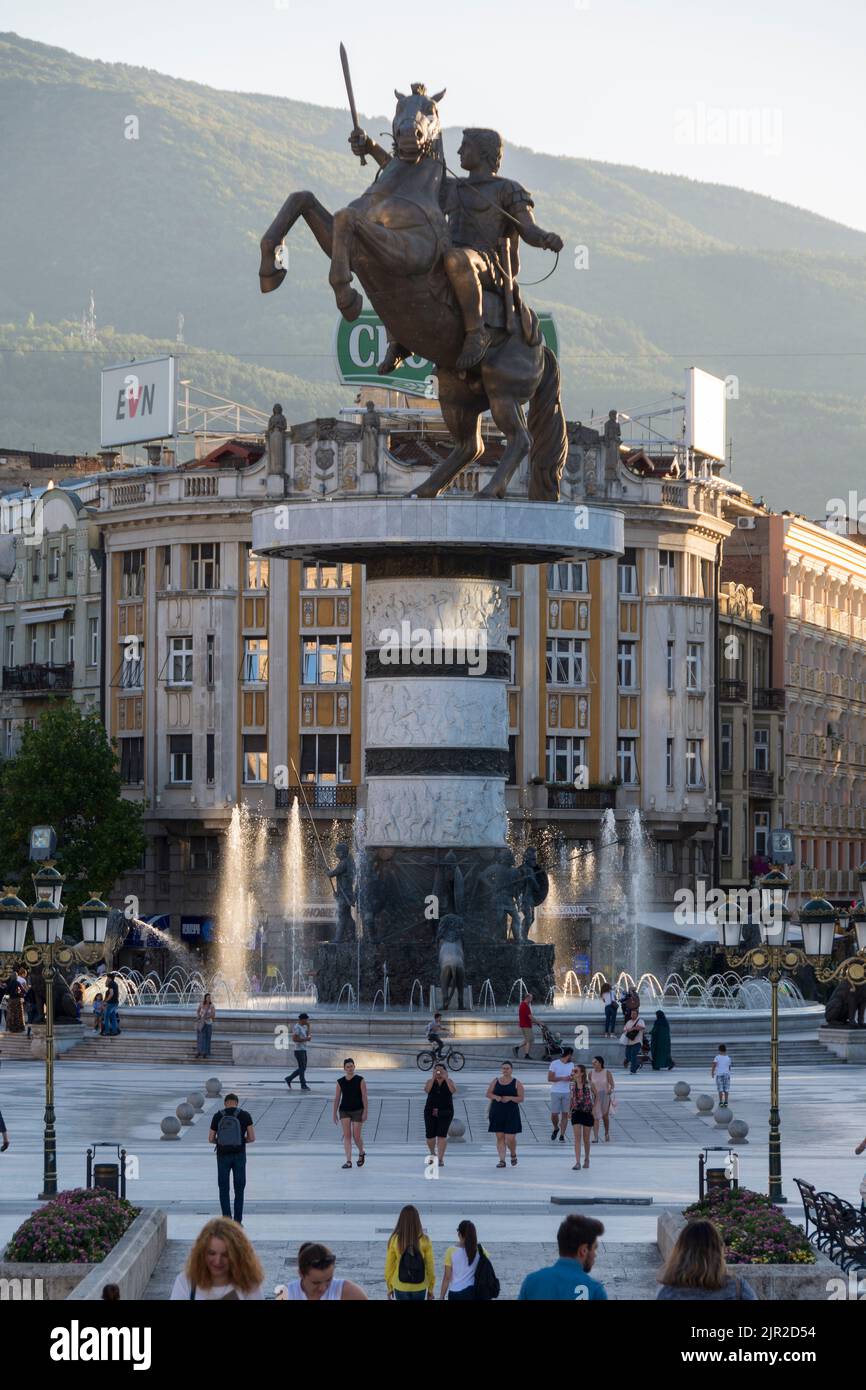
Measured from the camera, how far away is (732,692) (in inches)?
4318

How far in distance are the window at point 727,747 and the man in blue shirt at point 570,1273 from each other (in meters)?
95.5

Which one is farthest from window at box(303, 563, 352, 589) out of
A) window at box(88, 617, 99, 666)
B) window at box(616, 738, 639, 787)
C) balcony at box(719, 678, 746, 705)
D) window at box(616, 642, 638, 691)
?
balcony at box(719, 678, 746, 705)

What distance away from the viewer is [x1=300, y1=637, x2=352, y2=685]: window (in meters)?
98.9

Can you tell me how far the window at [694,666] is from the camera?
10388 cm

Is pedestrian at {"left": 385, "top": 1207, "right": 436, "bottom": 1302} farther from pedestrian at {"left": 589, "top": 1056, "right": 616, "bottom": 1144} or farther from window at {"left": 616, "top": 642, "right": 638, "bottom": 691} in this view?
window at {"left": 616, "top": 642, "right": 638, "bottom": 691}

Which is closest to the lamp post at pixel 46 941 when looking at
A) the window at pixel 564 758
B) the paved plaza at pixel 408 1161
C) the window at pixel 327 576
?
the paved plaza at pixel 408 1161

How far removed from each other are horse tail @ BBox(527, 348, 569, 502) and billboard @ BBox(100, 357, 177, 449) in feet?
180

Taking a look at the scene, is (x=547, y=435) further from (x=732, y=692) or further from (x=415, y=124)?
(x=732, y=692)

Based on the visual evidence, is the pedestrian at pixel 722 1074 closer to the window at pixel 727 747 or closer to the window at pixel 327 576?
the window at pixel 327 576

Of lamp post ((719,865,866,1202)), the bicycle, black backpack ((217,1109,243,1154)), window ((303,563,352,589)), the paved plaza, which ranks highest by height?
window ((303,563,352,589))

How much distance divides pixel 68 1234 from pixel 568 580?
80642 millimetres

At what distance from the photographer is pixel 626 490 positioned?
101 m
